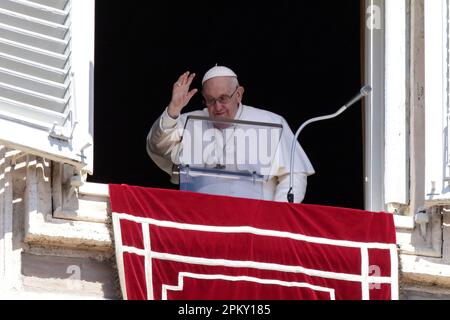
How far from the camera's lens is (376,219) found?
10.7 metres

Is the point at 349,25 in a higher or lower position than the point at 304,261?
higher

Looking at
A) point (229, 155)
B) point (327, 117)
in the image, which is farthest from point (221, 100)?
point (327, 117)

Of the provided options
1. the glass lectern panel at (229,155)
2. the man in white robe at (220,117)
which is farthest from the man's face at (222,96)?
the glass lectern panel at (229,155)

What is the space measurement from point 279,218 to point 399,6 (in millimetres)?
1155

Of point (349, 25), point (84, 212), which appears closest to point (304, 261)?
point (84, 212)

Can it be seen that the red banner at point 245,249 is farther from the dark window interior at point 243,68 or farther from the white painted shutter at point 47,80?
the dark window interior at point 243,68

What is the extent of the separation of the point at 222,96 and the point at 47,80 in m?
1.42

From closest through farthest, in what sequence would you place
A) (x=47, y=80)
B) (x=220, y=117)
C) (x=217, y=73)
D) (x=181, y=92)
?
(x=47, y=80)
(x=181, y=92)
(x=220, y=117)
(x=217, y=73)

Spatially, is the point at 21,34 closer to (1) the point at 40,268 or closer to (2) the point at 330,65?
(1) the point at 40,268

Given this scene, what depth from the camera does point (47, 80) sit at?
10.3 m

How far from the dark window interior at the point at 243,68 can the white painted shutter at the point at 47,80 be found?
2.38 m

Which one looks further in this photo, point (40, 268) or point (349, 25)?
point (349, 25)

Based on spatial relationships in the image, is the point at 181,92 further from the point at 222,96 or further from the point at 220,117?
the point at 222,96

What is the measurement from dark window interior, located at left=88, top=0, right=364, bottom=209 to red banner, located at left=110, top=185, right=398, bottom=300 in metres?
2.18
